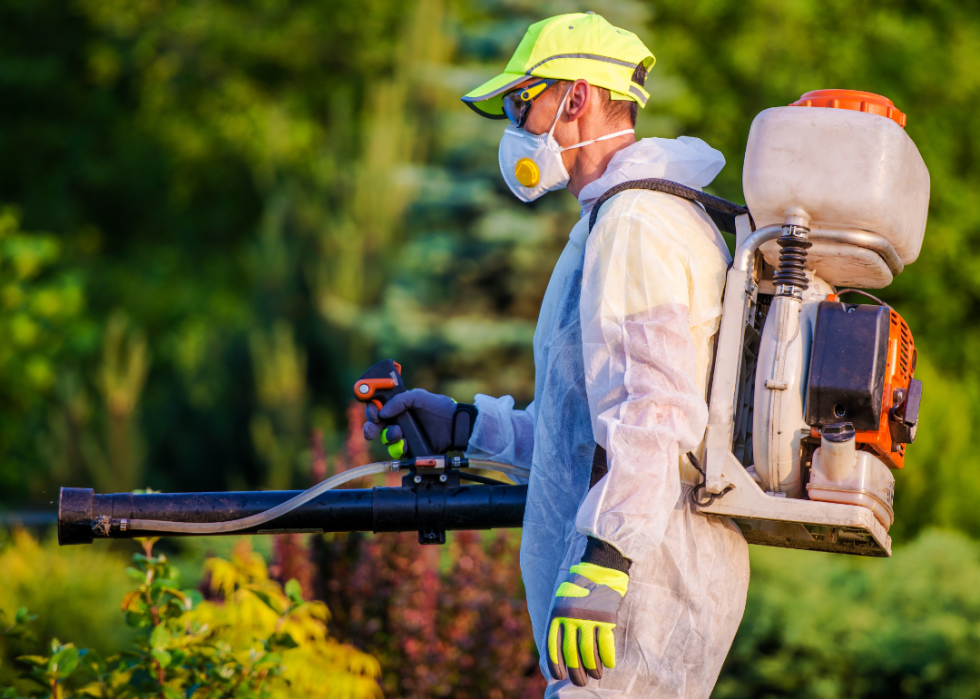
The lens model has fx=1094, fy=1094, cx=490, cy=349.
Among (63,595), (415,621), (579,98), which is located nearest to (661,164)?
(579,98)

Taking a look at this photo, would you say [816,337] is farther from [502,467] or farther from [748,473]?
[502,467]

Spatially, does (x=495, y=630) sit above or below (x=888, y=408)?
below

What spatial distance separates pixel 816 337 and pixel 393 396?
1062mm

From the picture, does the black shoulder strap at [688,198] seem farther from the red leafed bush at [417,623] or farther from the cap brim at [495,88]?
the red leafed bush at [417,623]

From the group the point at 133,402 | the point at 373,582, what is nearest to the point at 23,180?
the point at 133,402

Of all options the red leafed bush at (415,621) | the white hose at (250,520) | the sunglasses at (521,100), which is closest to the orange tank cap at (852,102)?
the sunglasses at (521,100)

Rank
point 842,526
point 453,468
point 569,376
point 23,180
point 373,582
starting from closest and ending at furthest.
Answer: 1. point 842,526
2. point 569,376
3. point 453,468
4. point 373,582
5. point 23,180

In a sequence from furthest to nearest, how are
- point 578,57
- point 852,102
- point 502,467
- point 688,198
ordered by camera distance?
point 502,467
point 578,57
point 688,198
point 852,102

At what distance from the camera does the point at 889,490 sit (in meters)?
2.40

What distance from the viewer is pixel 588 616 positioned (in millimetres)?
2119

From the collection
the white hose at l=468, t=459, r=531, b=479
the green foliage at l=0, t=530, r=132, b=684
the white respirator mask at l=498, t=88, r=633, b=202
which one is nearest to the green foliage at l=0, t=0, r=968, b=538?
the green foliage at l=0, t=530, r=132, b=684

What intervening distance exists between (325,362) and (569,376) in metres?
8.00

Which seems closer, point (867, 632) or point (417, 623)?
point (417, 623)

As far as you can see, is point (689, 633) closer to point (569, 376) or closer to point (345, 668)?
point (569, 376)
